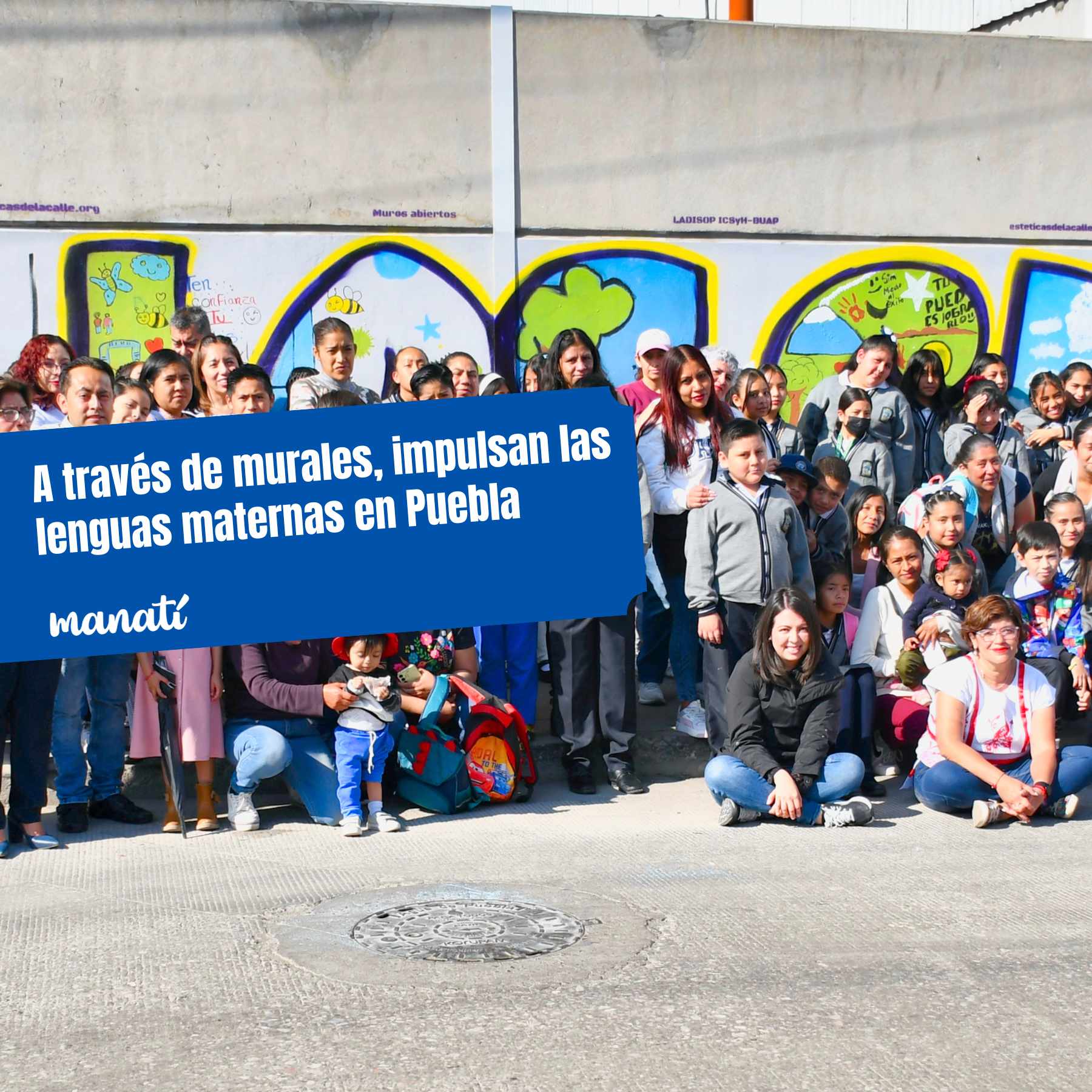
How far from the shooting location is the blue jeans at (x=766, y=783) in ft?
22.6

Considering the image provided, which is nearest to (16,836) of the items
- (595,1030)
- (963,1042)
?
(595,1030)

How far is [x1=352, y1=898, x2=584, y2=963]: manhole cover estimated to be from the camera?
4.96 metres

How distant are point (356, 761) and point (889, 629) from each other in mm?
2936

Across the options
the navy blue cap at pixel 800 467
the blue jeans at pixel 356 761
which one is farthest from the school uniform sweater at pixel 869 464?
the blue jeans at pixel 356 761

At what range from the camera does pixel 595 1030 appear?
4.24 m

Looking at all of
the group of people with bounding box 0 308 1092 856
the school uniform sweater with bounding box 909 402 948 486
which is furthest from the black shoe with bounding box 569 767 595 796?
the school uniform sweater with bounding box 909 402 948 486

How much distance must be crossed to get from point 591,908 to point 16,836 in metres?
2.66

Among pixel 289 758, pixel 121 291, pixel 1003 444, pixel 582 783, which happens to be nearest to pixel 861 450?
pixel 1003 444

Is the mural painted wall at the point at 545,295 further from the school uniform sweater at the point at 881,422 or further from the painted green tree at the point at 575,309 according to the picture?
the school uniform sweater at the point at 881,422

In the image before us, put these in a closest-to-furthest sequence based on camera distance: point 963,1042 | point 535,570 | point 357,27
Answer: point 963,1042
point 535,570
point 357,27

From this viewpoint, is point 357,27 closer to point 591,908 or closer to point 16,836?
point 16,836

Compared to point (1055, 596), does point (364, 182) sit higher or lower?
higher

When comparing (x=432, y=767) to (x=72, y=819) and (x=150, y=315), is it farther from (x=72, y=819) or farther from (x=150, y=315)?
(x=150, y=315)

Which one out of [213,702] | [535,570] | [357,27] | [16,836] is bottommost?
[16,836]
